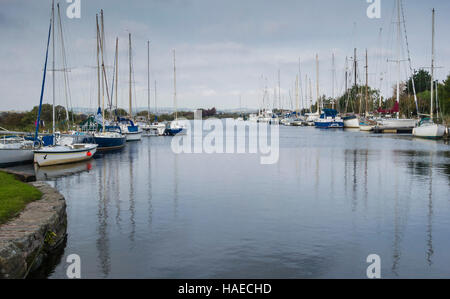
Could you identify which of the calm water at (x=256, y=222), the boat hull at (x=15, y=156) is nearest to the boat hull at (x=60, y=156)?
the boat hull at (x=15, y=156)

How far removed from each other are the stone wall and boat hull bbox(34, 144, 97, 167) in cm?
1780

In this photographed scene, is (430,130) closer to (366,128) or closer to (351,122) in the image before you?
(366,128)

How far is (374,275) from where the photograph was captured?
998cm

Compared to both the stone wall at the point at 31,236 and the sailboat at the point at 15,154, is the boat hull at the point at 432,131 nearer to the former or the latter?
the sailboat at the point at 15,154

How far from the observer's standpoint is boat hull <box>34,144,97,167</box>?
3064 cm

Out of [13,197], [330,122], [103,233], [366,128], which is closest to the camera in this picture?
[103,233]

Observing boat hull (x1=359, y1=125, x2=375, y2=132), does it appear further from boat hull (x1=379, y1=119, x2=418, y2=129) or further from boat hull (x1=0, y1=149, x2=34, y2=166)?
boat hull (x1=0, y1=149, x2=34, y2=166)

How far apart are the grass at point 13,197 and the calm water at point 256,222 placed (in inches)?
62.7

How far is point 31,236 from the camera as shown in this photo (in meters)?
10.0

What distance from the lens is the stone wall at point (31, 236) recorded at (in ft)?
29.5

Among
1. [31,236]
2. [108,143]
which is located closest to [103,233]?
[31,236]

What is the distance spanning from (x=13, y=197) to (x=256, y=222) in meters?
7.79
